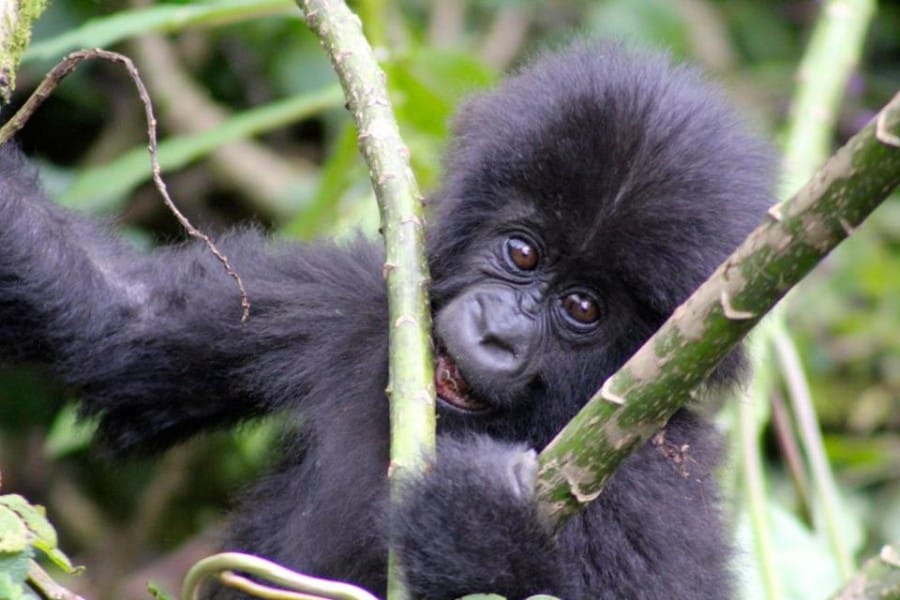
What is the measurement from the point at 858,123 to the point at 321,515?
14.9 feet

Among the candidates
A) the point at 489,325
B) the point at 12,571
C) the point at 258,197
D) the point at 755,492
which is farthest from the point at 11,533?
the point at 258,197

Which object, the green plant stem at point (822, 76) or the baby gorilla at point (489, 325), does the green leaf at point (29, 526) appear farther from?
the green plant stem at point (822, 76)

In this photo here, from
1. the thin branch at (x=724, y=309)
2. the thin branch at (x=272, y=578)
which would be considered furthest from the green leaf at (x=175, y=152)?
the thin branch at (x=724, y=309)

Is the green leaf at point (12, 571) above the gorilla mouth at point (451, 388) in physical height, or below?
below

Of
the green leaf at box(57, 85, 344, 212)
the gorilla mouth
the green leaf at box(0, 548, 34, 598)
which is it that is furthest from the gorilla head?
the green leaf at box(57, 85, 344, 212)

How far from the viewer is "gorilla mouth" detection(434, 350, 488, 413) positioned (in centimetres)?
270

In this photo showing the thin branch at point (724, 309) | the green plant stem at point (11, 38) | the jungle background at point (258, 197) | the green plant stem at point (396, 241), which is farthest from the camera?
the jungle background at point (258, 197)

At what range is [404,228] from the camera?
2350 mm

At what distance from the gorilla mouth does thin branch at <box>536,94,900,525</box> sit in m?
0.72

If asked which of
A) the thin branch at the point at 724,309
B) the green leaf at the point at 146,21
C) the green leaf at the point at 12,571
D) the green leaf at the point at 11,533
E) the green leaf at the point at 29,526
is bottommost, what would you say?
the green leaf at the point at 12,571

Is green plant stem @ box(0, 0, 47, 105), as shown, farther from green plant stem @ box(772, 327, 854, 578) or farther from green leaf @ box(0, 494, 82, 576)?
green plant stem @ box(772, 327, 854, 578)

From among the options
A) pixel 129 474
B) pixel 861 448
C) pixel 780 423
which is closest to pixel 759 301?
Result: pixel 780 423

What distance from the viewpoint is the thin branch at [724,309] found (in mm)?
1577

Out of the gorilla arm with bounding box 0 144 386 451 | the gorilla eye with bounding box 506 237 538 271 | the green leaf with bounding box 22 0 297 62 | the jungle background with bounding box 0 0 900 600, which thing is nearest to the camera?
the gorilla eye with bounding box 506 237 538 271
